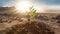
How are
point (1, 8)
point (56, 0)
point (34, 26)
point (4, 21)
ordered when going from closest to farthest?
point (34, 26), point (4, 21), point (1, 8), point (56, 0)

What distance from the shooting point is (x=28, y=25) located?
52.5 ft

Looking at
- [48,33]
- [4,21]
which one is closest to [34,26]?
[48,33]

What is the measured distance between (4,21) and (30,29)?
18.2 feet

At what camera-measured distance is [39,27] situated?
15.8 metres

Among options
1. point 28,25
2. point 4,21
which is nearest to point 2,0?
point 4,21

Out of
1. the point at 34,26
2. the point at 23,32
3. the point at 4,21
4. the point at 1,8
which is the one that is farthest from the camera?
the point at 1,8

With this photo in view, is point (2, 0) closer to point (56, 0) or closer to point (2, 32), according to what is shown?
point (56, 0)

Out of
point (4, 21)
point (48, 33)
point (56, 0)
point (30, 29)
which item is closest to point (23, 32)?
point (30, 29)

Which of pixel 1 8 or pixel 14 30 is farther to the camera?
pixel 1 8

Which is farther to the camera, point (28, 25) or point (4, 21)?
point (4, 21)

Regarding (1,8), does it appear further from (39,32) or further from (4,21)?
(39,32)

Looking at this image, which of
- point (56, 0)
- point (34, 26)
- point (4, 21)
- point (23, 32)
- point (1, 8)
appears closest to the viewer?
point (23, 32)

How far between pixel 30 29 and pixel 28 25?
3.64 feet

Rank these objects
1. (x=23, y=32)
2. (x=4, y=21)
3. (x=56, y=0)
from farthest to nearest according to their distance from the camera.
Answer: (x=56, y=0), (x=4, y=21), (x=23, y=32)
